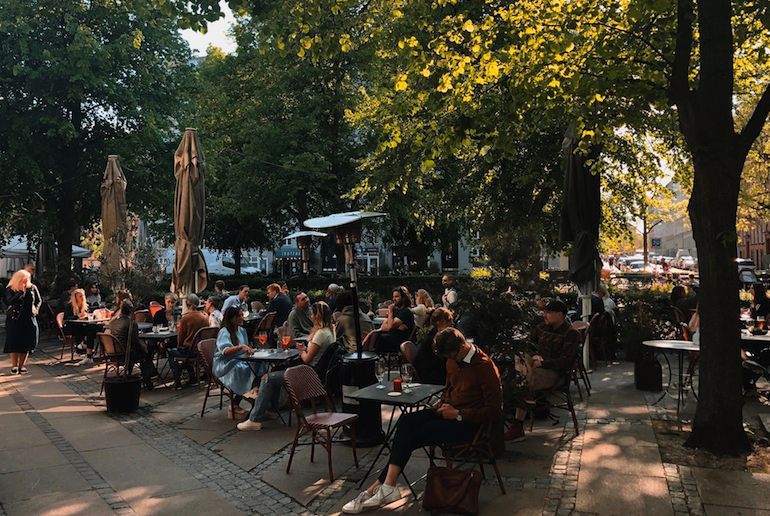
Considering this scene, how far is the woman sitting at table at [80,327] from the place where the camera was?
1316cm

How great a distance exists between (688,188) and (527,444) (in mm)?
12300

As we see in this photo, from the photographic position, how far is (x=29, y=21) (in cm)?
1927

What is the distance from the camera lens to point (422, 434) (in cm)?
529

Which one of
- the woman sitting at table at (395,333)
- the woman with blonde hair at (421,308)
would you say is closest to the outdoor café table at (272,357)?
the woman sitting at table at (395,333)

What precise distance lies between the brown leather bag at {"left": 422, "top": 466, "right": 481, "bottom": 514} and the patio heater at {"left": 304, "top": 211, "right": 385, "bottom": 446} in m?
1.82

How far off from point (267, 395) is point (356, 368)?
1326 mm

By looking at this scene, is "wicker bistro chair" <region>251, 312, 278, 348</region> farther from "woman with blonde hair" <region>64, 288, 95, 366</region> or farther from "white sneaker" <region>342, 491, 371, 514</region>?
"white sneaker" <region>342, 491, 371, 514</region>

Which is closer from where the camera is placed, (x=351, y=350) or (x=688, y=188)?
(x=351, y=350)

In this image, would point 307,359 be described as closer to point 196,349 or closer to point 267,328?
point 196,349

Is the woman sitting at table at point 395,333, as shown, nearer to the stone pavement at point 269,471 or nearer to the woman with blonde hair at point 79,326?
the stone pavement at point 269,471

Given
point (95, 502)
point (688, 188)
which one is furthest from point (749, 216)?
point (95, 502)

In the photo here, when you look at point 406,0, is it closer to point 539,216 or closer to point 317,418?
point 539,216

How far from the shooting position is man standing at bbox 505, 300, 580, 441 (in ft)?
23.5

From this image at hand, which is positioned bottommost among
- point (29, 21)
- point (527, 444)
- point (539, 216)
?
point (527, 444)
